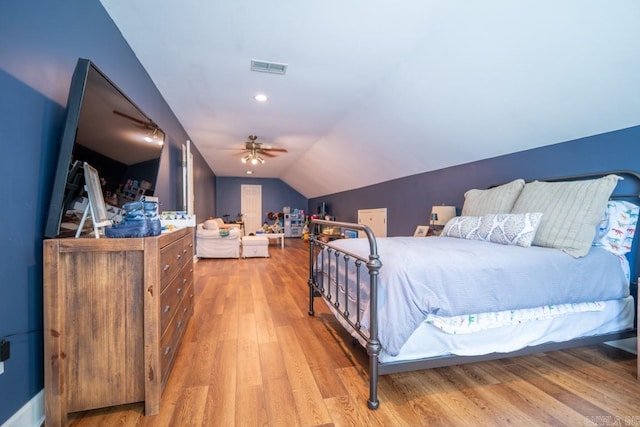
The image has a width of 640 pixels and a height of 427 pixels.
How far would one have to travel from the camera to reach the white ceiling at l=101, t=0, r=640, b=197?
6.18 feet

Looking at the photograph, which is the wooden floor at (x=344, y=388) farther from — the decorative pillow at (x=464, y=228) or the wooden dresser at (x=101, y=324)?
the decorative pillow at (x=464, y=228)

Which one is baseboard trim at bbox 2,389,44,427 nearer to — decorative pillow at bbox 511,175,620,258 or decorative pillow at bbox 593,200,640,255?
decorative pillow at bbox 511,175,620,258

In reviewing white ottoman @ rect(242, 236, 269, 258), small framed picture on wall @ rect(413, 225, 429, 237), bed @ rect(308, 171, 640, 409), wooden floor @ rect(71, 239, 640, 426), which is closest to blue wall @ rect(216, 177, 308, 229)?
white ottoman @ rect(242, 236, 269, 258)

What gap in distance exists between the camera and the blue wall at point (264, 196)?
10.4 meters

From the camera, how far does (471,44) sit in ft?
7.15

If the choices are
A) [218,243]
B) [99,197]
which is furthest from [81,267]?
[218,243]

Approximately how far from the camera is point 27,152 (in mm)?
1282

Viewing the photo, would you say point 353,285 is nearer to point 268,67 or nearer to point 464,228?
point 464,228

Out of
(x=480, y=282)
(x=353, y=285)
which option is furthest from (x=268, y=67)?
(x=480, y=282)

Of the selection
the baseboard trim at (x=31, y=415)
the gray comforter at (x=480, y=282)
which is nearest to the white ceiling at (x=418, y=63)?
the gray comforter at (x=480, y=282)

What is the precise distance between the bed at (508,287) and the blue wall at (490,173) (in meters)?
0.20

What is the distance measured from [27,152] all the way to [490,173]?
407cm

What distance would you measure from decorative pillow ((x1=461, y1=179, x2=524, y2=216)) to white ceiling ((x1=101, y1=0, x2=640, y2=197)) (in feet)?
1.84

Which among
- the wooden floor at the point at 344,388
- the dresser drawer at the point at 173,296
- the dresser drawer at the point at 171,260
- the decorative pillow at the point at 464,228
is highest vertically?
the decorative pillow at the point at 464,228
